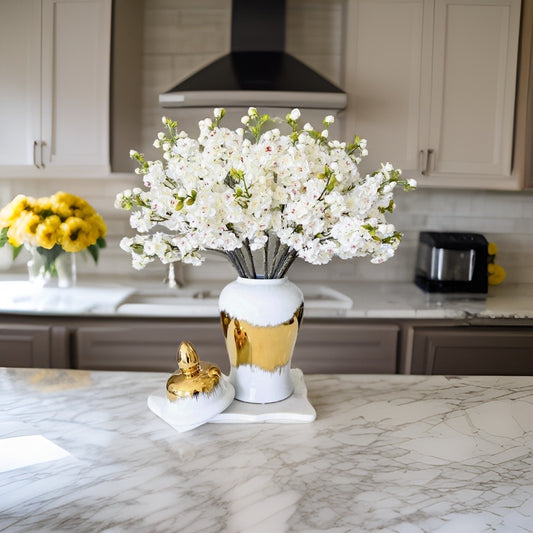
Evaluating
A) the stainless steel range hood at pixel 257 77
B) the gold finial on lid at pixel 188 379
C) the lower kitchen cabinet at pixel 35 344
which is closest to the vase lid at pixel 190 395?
the gold finial on lid at pixel 188 379

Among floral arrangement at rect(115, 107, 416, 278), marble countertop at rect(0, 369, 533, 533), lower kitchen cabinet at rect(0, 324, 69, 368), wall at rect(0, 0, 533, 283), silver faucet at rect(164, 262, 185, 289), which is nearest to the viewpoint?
marble countertop at rect(0, 369, 533, 533)

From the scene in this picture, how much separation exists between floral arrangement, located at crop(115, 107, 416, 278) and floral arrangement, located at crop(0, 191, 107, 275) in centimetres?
150

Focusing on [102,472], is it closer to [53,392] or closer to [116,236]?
[53,392]

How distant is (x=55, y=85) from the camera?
108 inches

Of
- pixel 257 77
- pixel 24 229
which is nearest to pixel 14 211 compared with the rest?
pixel 24 229

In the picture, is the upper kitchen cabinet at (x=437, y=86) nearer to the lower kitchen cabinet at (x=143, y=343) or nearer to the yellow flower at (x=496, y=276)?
the yellow flower at (x=496, y=276)

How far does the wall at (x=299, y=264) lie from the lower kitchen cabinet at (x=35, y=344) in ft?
2.70

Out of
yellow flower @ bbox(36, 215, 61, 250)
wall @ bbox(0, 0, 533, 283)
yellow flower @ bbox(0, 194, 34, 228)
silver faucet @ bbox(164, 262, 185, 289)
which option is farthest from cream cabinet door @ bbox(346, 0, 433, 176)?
yellow flower @ bbox(0, 194, 34, 228)

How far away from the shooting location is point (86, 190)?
3.12 m

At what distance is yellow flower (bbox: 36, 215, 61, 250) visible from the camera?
8.22 ft

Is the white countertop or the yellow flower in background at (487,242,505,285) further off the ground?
the yellow flower in background at (487,242,505,285)

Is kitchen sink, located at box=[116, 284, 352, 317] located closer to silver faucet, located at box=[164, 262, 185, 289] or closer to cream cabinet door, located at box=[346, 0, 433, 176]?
silver faucet, located at box=[164, 262, 185, 289]

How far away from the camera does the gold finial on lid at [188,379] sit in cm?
110

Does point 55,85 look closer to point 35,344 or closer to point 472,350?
point 35,344
